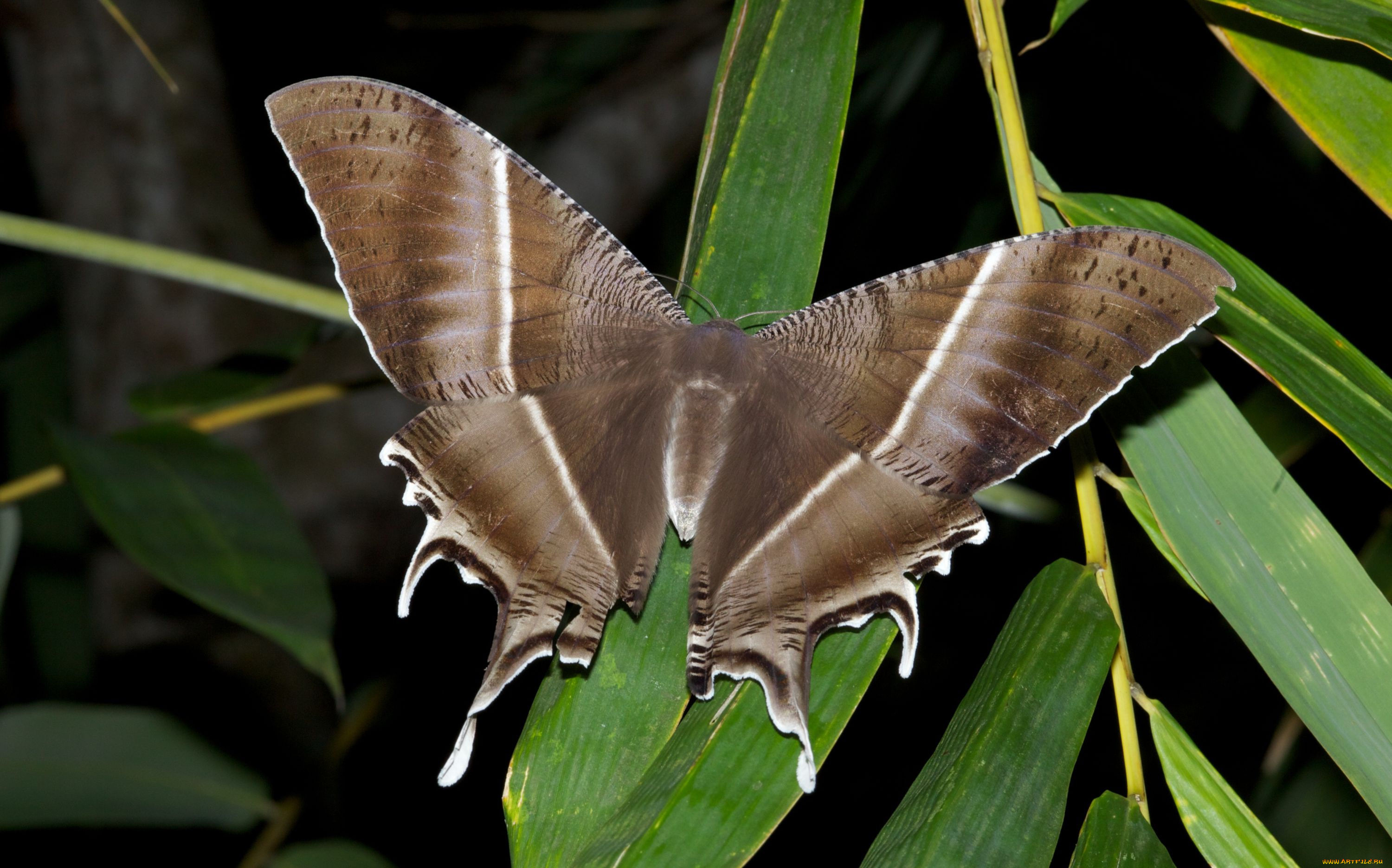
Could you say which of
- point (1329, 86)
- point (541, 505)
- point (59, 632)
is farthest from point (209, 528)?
point (59, 632)

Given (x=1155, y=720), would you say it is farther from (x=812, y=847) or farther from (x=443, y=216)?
(x=812, y=847)

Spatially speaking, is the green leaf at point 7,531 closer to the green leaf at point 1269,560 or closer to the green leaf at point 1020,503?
the green leaf at point 1020,503

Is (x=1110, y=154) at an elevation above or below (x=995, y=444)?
above

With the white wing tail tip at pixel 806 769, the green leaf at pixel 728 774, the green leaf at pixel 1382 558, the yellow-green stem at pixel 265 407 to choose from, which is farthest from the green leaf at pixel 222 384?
the green leaf at pixel 1382 558

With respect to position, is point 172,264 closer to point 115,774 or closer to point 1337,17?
point 115,774

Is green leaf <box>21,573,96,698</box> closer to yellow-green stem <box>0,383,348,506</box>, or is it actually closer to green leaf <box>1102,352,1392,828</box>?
yellow-green stem <box>0,383,348,506</box>

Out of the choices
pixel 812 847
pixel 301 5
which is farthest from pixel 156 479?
pixel 301 5
